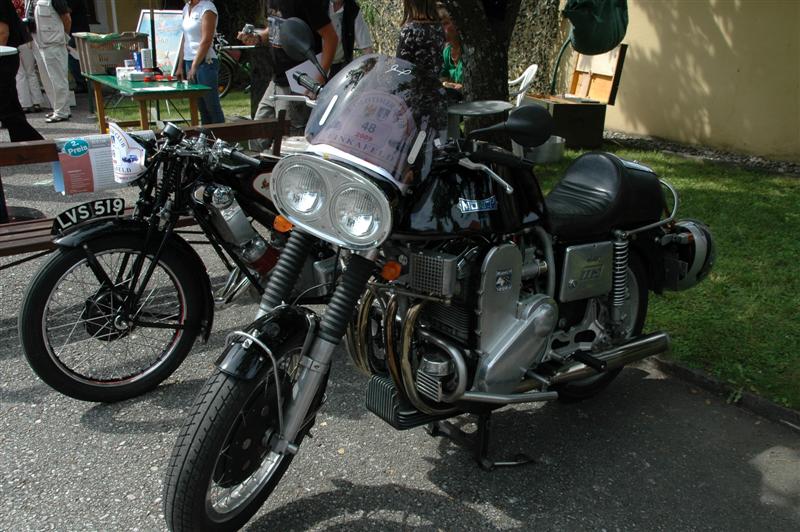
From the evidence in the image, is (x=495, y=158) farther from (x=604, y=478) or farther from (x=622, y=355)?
(x=604, y=478)

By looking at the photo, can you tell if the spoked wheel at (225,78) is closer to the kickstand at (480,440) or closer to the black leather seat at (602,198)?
the black leather seat at (602,198)

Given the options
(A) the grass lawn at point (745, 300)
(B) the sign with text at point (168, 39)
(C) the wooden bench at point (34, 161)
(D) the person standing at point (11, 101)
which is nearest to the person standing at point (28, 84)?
(B) the sign with text at point (168, 39)

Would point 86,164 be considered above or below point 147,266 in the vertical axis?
above

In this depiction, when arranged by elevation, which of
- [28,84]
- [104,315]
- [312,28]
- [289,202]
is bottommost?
[28,84]

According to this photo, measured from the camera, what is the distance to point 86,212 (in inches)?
140

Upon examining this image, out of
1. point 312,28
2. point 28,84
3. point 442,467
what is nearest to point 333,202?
point 442,467

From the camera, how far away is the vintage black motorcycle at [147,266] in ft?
10.8

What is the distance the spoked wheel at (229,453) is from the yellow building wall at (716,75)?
6755 millimetres

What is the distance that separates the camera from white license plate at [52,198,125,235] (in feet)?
11.5

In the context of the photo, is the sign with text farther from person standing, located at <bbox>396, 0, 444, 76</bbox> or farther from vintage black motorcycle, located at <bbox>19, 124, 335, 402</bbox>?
vintage black motorcycle, located at <bbox>19, 124, 335, 402</bbox>

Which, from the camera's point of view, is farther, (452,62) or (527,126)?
(452,62)

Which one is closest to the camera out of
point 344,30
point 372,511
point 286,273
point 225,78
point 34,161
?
point 286,273

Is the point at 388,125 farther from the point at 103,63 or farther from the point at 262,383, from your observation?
the point at 103,63

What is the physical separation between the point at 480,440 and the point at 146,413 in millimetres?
1569
